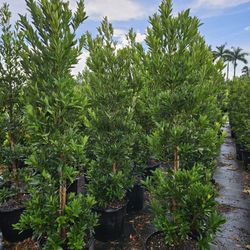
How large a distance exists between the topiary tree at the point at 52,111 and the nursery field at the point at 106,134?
13 millimetres

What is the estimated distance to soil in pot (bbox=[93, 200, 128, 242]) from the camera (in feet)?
15.0

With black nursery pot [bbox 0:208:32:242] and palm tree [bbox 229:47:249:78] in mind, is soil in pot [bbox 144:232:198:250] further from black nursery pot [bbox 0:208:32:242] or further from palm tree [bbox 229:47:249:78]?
palm tree [bbox 229:47:249:78]

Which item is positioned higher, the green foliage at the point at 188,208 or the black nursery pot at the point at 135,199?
the green foliage at the point at 188,208

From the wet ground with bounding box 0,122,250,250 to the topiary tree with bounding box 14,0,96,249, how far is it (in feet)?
3.16

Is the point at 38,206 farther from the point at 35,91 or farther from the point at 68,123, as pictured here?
the point at 35,91

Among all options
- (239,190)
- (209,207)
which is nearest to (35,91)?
(209,207)

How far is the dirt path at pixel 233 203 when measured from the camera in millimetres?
4633

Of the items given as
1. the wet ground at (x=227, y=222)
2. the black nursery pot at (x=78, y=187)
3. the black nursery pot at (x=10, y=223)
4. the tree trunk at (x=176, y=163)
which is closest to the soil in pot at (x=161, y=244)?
the wet ground at (x=227, y=222)

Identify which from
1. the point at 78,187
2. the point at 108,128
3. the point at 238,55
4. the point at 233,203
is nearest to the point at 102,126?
the point at 108,128

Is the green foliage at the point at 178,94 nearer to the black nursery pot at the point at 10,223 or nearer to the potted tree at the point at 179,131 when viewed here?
the potted tree at the point at 179,131

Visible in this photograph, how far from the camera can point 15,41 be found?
4.94m

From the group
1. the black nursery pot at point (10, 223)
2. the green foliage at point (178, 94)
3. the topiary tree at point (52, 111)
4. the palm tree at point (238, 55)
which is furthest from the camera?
the palm tree at point (238, 55)

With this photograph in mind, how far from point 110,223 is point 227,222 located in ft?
8.07

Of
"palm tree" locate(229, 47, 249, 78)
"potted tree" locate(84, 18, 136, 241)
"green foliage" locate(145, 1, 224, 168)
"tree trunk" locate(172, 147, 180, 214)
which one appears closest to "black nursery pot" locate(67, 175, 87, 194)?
"potted tree" locate(84, 18, 136, 241)
